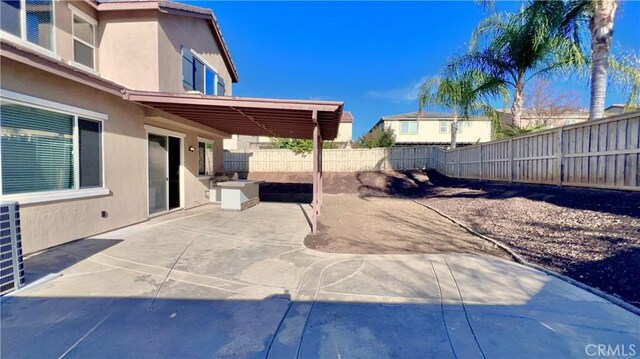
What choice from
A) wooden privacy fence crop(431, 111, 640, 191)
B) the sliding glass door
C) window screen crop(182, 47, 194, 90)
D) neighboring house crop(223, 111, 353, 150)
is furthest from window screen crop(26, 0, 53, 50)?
neighboring house crop(223, 111, 353, 150)

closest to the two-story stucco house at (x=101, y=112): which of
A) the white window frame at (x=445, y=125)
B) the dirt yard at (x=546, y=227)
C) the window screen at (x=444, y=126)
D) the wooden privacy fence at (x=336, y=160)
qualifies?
the dirt yard at (x=546, y=227)

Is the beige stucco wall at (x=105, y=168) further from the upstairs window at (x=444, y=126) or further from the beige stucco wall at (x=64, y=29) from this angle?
the upstairs window at (x=444, y=126)

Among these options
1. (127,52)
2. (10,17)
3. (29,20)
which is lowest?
(10,17)

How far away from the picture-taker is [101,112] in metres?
6.00

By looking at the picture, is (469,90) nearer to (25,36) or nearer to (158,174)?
(158,174)

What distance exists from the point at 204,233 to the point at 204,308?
11.5 feet

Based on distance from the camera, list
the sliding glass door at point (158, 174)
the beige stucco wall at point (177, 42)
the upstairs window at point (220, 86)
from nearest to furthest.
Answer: the sliding glass door at point (158, 174) < the beige stucco wall at point (177, 42) < the upstairs window at point (220, 86)

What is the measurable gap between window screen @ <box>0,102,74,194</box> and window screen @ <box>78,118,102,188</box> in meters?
0.20

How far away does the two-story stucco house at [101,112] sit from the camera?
463cm

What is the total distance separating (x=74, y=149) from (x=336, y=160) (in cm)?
1665

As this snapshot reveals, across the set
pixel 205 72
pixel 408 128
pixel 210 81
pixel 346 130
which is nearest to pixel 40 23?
pixel 205 72

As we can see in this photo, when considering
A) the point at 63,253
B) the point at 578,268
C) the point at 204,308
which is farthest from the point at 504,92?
the point at 63,253

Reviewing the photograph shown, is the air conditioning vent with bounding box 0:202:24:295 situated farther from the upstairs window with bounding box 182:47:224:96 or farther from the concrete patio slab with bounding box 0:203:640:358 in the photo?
the upstairs window with bounding box 182:47:224:96

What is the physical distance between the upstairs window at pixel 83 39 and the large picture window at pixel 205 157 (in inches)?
157
